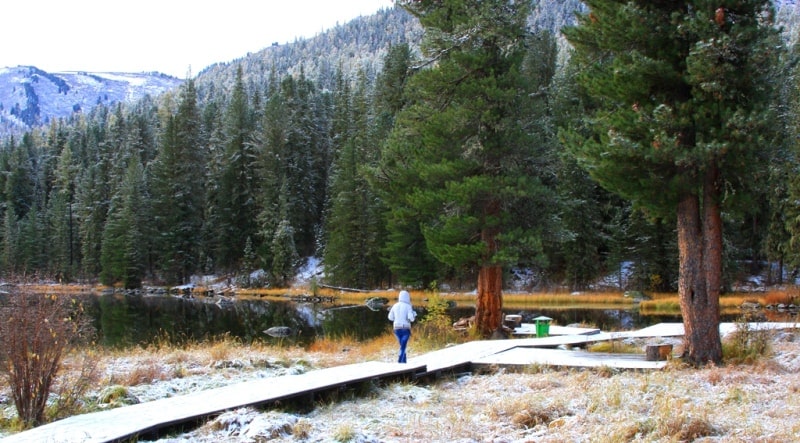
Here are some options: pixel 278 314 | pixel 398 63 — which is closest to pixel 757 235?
pixel 398 63

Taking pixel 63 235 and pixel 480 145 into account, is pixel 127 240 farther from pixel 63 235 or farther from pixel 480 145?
pixel 480 145

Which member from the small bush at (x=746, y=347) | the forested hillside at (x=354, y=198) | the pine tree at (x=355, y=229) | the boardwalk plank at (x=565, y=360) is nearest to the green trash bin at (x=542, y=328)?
the forested hillside at (x=354, y=198)

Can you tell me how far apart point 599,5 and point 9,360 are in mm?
10609

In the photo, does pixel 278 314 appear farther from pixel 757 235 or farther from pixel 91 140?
pixel 91 140

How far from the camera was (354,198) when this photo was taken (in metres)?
49.0

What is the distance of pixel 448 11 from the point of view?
58.8 feet

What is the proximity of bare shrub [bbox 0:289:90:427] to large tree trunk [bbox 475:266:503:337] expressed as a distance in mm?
11858

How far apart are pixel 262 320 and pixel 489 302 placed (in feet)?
49.3

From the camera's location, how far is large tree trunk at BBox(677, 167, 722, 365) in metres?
10.8

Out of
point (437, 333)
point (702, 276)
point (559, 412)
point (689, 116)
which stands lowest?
point (437, 333)

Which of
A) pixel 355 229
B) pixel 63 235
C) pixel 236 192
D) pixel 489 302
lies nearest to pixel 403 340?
pixel 489 302

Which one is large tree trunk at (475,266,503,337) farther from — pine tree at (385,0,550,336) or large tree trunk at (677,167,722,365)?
large tree trunk at (677,167,722,365)

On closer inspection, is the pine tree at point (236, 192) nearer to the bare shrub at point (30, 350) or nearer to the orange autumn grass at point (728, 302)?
the orange autumn grass at point (728, 302)

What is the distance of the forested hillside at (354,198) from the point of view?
17.8 meters
